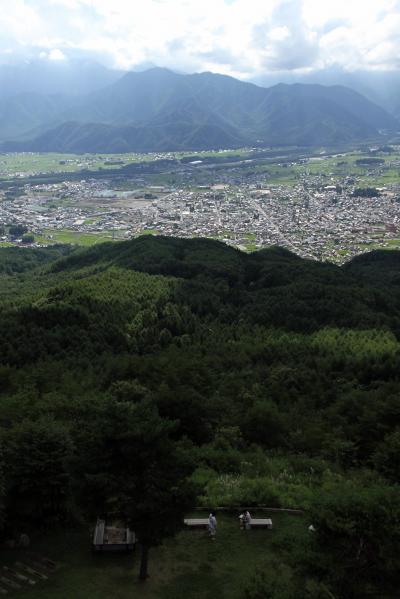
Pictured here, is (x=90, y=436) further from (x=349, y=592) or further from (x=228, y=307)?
(x=228, y=307)

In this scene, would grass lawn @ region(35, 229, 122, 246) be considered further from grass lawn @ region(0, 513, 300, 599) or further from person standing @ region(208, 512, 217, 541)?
person standing @ region(208, 512, 217, 541)

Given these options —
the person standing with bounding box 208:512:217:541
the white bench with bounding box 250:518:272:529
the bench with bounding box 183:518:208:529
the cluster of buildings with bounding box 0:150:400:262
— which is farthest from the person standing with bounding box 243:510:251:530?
the cluster of buildings with bounding box 0:150:400:262

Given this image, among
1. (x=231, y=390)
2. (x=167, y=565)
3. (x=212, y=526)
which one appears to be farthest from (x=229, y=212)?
(x=167, y=565)

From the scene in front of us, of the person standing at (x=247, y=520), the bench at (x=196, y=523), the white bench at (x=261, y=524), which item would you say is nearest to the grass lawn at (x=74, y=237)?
the bench at (x=196, y=523)

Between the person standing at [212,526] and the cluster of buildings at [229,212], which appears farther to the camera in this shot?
the cluster of buildings at [229,212]

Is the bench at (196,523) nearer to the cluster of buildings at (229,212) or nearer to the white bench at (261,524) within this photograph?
the white bench at (261,524)

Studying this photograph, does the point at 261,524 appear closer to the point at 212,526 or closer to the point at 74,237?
the point at 212,526
